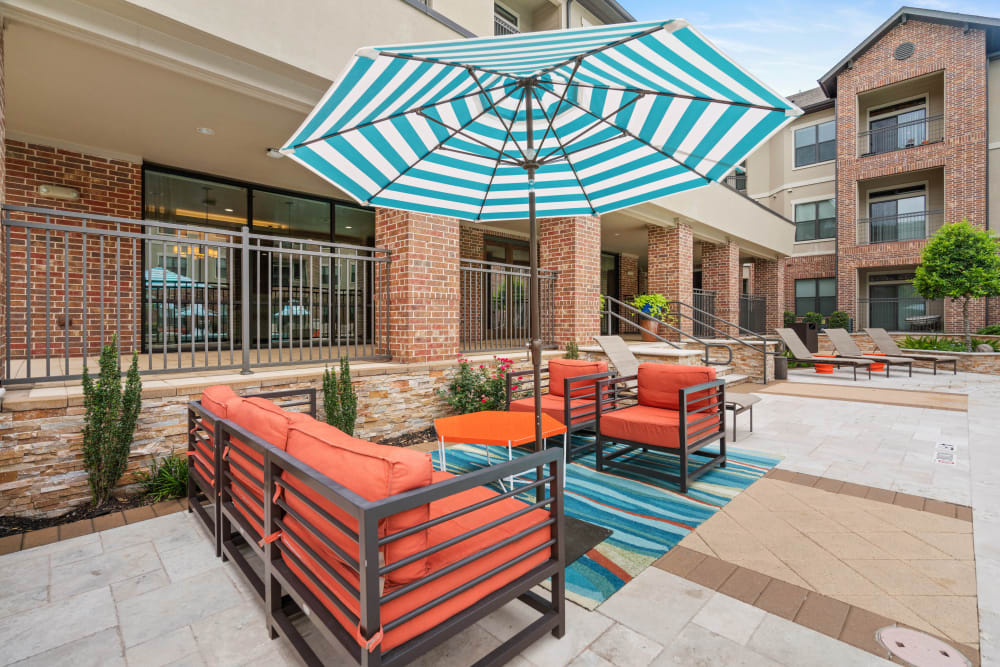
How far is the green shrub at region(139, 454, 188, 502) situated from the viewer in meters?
3.21

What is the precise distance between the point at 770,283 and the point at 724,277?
14.7 feet

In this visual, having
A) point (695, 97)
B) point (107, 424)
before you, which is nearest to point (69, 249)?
point (107, 424)

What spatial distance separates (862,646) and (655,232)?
9.81m

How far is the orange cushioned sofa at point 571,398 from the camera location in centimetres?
414

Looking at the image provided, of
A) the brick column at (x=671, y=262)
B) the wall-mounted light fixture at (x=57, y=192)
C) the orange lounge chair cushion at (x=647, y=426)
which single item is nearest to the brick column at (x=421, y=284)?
the orange lounge chair cushion at (x=647, y=426)

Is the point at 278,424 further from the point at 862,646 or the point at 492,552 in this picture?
the point at 862,646

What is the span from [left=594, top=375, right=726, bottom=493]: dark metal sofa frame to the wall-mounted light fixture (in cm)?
627

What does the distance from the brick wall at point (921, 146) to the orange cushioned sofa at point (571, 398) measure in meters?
15.3

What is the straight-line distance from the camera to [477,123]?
2873 mm

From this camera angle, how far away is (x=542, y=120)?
289cm

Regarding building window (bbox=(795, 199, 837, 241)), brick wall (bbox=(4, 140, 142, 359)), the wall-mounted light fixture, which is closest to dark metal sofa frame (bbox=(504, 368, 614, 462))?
brick wall (bbox=(4, 140, 142, 359))

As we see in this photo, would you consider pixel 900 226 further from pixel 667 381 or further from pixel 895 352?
pixel 667 381

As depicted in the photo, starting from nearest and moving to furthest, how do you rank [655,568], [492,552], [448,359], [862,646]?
[492,552]
[862,646]
[655,568]
[448,359]

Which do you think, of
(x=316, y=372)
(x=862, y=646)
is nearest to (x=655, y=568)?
(x=862, y=646)
